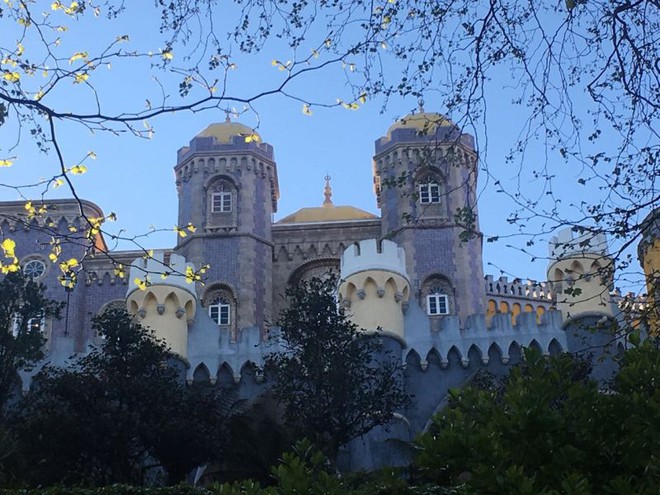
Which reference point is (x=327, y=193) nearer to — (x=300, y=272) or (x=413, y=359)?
(x=300, y=272)

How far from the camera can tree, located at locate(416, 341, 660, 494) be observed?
8.61m

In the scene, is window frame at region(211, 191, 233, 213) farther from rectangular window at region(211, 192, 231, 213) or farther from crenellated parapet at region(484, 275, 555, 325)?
crenellated parapet at region(484, 275, 555, 325)

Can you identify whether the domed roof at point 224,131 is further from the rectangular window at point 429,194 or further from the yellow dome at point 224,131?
the rectangular window at point 429,194

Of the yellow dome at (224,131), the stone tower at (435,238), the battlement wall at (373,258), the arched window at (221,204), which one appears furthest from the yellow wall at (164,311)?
the yellow dome at (224,131)

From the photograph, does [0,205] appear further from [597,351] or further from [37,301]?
[597,351]

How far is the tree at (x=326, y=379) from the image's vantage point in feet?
62.3

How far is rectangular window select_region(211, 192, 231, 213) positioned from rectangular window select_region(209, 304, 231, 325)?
368 centimetres

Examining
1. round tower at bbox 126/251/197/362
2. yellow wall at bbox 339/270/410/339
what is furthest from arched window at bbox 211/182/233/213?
yellow wall at bbox 339/270/410/339

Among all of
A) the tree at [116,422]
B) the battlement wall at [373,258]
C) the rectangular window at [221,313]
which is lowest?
the tree at [116,422]

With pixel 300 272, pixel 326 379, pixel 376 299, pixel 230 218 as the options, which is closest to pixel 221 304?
pixel 230 218

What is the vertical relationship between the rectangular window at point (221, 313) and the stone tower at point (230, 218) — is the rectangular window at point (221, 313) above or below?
below

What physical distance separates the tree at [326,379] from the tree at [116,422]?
1.58 metres

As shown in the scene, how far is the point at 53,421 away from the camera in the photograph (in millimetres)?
18531

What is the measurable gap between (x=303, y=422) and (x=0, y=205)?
69.6 feet
